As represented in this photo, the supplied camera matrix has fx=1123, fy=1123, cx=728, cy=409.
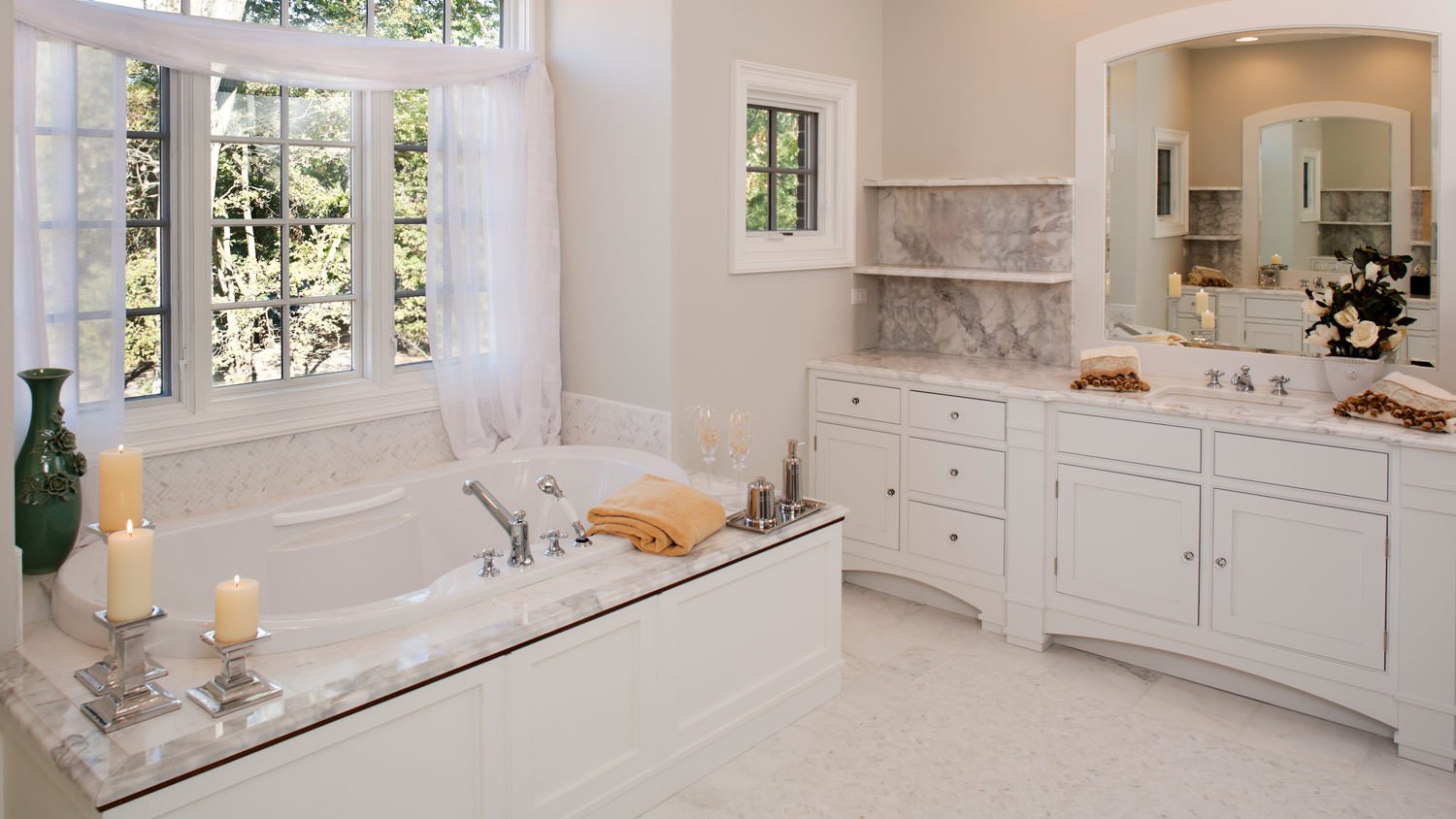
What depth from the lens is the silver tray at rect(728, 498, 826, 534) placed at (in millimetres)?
3240

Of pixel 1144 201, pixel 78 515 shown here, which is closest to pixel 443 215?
pixel 78 515

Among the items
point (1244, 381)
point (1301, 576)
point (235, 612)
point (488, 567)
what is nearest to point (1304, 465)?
point (1301, 576)

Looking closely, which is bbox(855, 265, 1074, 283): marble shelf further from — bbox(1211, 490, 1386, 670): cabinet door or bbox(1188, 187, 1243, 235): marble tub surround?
bbox(1211, 490, 1386, 670): cabinet door

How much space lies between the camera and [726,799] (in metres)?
2.93

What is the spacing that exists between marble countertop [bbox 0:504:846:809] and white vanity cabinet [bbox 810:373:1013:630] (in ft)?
5.13

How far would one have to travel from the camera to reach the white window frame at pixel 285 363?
3.28 m

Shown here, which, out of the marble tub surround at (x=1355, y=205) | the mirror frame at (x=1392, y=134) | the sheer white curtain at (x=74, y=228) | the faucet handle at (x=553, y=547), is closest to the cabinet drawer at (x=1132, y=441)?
the mirror frame at (x=1392, y=134)

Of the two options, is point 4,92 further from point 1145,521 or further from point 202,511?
point 1145,521

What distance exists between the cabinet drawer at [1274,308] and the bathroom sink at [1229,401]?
0.27 m

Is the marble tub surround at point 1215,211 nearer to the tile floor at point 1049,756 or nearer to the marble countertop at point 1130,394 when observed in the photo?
the marble countertop at point 1130,394

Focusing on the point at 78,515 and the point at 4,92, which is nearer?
the point at 4,92

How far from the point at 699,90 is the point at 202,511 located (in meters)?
2.13

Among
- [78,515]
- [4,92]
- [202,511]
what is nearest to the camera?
[4,92]

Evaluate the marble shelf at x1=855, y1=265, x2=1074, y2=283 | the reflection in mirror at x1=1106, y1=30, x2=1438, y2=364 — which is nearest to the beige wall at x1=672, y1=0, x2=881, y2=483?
the marble shelf at x1=855, y1=265, x2=1074, y2=283
